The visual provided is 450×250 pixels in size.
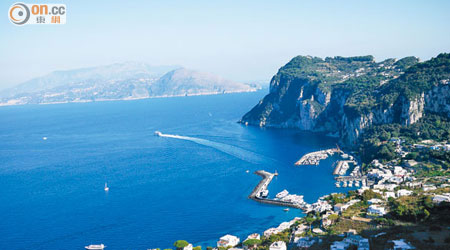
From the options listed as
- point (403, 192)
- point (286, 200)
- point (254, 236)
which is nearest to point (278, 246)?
point (254, 236)

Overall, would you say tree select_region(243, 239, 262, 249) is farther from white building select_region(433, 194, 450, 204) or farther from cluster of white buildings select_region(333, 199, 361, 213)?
white building select_region(433, 194, 450, 204)

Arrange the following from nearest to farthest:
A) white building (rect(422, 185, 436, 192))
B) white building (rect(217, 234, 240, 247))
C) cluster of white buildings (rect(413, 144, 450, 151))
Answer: white building (rect(217, 234, 240, 247)) → white building (rect(422, 185, 436, 192)) → cluster of white buildings (rect(413, 144, 450, 151))

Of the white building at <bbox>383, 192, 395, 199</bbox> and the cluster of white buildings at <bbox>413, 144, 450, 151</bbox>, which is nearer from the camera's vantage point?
the white building at <bbox>383, 192, 395, 199</bbox>

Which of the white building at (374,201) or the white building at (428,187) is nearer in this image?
the white building at (374,201)

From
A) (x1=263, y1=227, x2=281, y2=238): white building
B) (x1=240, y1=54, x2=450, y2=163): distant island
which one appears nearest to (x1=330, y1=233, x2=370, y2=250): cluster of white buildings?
(x1=263, y1=227, x2=281, y2=238): white building

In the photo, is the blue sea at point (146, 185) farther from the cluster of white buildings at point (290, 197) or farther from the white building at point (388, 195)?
the white building at point (388, 195)

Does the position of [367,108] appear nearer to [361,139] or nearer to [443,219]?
[361,139]

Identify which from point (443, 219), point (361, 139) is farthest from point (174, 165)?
point (443, 219)

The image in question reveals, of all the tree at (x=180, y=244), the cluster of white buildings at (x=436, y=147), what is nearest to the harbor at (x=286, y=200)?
the tree at (x=180, y=244)
